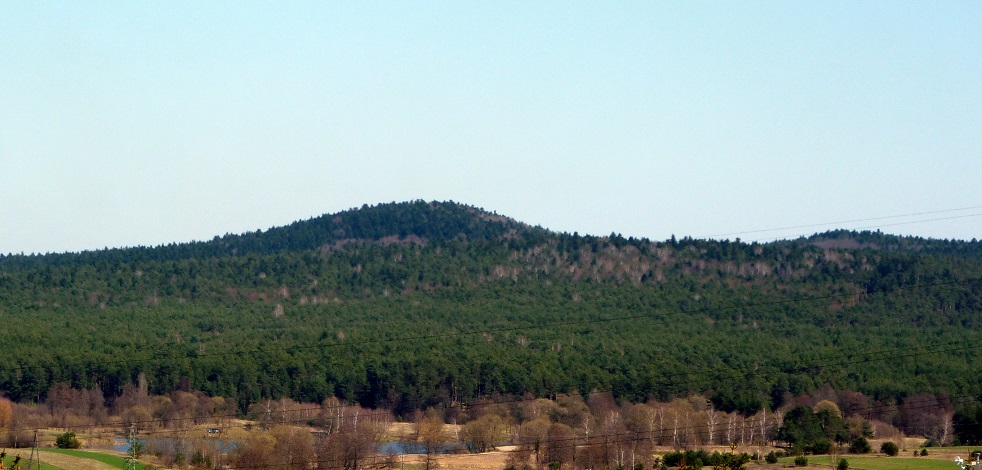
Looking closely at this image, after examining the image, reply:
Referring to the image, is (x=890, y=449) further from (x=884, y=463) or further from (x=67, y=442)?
(x=67, y=442)

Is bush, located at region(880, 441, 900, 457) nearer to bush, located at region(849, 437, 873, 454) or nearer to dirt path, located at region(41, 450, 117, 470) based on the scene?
bush, located at region(849, 437, 873, 454)

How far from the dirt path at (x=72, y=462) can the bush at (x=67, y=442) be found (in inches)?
345

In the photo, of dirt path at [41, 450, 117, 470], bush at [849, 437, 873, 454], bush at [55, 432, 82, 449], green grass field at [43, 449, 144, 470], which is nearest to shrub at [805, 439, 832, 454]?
bush at [849, 437, 873, 454]

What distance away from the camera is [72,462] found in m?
104

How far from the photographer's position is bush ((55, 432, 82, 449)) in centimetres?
11631

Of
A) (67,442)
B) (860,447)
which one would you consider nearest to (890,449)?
(860,447)

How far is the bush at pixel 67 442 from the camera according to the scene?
116m

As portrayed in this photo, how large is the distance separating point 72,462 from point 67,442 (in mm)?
13301

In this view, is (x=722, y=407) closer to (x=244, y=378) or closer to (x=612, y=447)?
(x=612, y=447)

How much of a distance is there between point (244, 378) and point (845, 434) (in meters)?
69.8

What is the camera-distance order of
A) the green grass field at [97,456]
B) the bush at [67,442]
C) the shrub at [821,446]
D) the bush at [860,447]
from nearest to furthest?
the green grass field at [97,456] → the bush at [860,447] → the shrub at [821,446] → the bush at [67,442]

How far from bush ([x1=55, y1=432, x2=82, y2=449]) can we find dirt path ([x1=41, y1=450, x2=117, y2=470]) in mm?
8766

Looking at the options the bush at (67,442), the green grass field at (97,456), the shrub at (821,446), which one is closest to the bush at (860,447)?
the shrub at (821,446)

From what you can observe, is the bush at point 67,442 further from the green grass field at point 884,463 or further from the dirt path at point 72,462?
the green grass field at point 884,463
